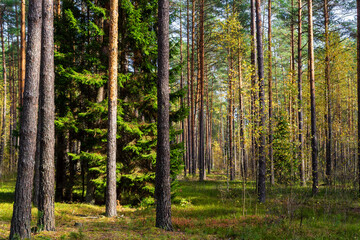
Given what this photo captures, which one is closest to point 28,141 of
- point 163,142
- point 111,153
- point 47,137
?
point 47,137

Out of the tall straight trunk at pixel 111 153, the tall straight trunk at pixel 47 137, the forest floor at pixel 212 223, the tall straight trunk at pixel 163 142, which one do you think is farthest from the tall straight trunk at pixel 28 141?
the tall straight trunk at pixel 111 153

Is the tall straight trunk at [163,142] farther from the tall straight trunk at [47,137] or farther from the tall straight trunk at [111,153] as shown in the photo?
the tall straight trunk at [47,137]

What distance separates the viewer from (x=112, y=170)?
914cm

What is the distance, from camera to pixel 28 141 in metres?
5.54

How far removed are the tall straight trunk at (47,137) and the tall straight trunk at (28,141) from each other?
0.80 m

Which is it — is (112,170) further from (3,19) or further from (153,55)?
(3,19)

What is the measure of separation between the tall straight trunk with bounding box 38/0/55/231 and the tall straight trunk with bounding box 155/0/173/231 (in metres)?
2.59

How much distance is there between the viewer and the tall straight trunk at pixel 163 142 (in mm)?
7199

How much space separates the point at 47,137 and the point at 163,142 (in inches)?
112

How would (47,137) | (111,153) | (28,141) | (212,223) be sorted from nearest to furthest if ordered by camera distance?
(28,141)
(47,137)
(212,223)
(111,153)

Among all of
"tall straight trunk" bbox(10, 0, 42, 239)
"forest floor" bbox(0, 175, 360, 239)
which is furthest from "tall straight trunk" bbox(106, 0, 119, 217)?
"tall straight trunk" bbox(10, 0, 42, 239)

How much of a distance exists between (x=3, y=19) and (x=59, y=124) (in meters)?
19.7

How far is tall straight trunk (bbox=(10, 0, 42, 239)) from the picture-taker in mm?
5449

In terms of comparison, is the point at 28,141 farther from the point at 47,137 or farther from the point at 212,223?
the point at 212,223
